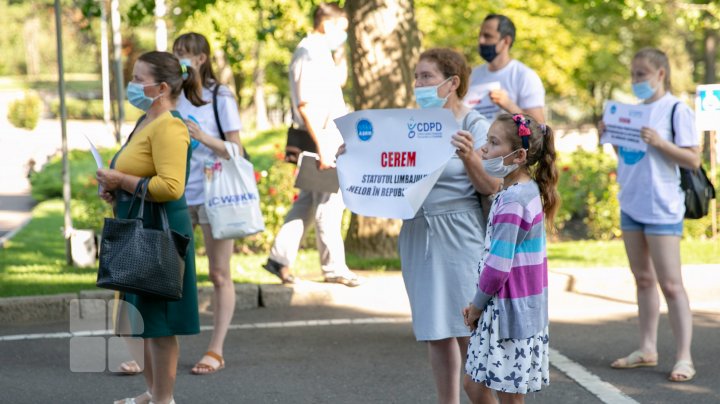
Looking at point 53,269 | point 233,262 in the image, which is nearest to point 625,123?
point 233,262

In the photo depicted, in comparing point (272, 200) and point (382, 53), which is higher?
point (382, 53)

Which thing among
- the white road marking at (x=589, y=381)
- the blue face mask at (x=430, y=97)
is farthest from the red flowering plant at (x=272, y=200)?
the blue face mask at (x=430, y=97)

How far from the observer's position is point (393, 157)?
4660 millimetres

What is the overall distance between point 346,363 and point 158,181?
2325 millimetres

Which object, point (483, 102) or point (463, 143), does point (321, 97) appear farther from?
point (463, 143)

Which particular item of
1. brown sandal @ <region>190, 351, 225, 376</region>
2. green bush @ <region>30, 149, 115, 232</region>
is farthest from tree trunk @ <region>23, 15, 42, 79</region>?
brown sandal @ <region>190, 351, 225, 376</region>

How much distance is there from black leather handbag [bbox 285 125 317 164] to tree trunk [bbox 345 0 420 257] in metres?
2.22

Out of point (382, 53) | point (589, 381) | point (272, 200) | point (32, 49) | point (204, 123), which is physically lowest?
point (589, 381)

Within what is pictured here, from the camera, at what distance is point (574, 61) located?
39688 millimetres

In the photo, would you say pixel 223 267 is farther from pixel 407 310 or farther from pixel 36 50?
pixel 36 50

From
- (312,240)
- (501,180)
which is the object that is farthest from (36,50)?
(501,180)

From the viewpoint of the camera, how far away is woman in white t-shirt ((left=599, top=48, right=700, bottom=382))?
614 centimetres

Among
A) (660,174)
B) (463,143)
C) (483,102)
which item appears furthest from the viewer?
(483,102)

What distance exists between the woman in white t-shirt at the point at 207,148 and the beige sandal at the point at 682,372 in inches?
105
